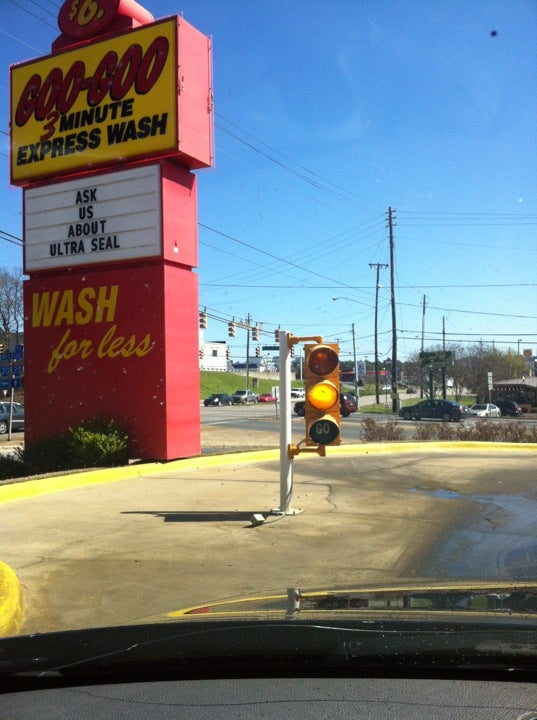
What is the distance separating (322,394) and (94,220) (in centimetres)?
769

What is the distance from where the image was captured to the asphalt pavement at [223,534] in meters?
5.73

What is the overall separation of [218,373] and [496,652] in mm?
116140

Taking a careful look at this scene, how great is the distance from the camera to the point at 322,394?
27.0ft

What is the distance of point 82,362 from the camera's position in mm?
14055

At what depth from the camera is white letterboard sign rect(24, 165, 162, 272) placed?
13406 millimetres

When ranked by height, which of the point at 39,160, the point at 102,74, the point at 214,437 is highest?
the point at 102,74

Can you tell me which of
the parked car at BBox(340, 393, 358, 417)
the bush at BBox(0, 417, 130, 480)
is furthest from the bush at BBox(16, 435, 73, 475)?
the parked car at BBox(340, 393, 358, 417)

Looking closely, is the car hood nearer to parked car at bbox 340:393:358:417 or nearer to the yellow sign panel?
the yellow sign panel

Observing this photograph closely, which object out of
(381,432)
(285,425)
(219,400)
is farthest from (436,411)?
(285,425)

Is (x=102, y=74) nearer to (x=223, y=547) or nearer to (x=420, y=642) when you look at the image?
(x=223, y=547)

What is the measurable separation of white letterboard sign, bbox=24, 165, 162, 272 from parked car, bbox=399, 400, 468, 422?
114ft

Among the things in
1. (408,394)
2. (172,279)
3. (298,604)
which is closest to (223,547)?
(298,604)

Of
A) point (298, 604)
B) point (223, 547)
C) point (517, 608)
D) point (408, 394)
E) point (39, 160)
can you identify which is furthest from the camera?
point (408, 394)

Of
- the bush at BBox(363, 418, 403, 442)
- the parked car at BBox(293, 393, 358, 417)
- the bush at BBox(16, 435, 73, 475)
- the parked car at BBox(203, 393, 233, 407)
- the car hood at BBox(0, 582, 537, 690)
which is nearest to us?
the car hood at BBox(0, 582, 537, 690)
